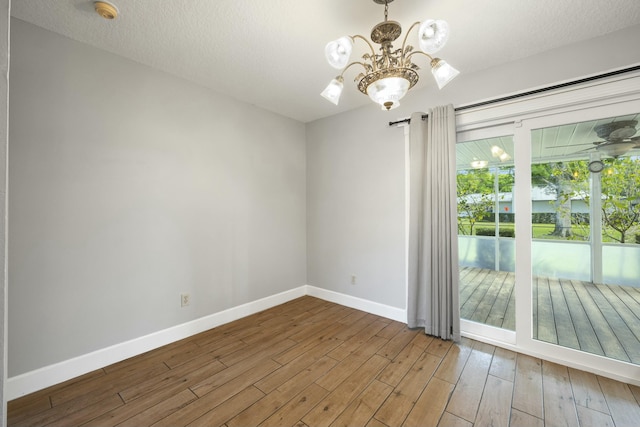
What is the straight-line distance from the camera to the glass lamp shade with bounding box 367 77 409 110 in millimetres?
1435

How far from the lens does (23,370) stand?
1802 millimetres

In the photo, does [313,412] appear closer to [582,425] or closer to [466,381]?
[466,381]

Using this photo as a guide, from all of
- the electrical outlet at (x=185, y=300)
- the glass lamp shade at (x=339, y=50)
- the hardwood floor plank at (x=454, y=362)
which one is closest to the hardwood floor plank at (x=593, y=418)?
the hardwood floor plank at (x=454, y=362)

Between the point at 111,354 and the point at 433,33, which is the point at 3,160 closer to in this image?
the point at 433,33

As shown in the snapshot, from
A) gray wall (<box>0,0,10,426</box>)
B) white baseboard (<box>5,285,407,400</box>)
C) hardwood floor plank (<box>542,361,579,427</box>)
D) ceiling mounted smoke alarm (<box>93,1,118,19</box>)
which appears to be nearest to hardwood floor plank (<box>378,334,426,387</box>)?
white baseboard (<box>5,285,407,400</box>)

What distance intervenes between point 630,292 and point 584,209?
0.69 m

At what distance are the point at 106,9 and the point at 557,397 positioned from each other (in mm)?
3993

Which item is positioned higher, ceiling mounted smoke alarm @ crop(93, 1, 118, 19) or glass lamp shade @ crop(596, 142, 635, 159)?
ceiling mounted smoke alarm @ crop(93, 1, 118, 19)

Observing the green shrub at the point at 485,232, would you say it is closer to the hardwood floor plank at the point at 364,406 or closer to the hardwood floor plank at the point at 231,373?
the hardwood floor plank at the point at 364,406

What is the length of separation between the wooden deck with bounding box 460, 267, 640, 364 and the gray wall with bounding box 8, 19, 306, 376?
2617 mm

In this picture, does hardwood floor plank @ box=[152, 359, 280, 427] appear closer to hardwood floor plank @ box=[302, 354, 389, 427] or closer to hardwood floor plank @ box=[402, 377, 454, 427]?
hardwood floor plank @ box=[302, 354, 389, 427]

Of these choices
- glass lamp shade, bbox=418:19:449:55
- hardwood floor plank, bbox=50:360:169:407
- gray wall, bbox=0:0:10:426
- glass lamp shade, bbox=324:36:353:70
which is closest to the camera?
gray wall, bbox=0:0:10:426

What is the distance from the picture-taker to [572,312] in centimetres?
220

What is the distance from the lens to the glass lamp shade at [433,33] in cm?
130
